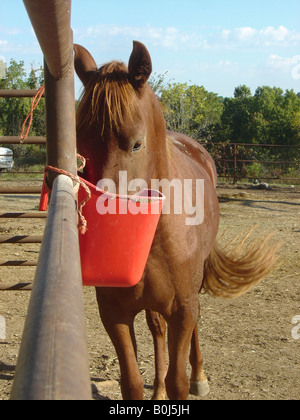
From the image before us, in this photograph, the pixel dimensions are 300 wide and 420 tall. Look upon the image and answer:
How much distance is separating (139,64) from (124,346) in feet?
4.42

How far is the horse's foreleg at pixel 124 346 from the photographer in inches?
94.4

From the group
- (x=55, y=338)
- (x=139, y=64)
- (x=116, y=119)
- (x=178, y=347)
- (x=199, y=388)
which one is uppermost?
(x=139, y=64)

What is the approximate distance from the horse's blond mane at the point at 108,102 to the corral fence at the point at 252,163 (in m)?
15.7

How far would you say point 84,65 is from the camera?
2.20 metres

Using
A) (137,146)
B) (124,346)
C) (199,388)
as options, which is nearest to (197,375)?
(199,388)

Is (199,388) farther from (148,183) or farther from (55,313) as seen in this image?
(55,313)

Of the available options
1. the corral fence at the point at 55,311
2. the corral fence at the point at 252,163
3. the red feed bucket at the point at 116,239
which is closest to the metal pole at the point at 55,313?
the corral fence at the point at 55,311

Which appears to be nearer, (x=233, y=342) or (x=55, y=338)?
(x=55, y=338)

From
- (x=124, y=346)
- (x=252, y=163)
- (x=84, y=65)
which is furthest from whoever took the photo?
(x=252, y=163)

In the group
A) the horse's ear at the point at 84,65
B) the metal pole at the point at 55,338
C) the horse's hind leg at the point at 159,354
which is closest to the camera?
the metal pole at the point at 55,338

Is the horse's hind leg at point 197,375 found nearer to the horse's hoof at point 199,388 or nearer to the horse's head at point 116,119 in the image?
the horse's hoof at point 199,388

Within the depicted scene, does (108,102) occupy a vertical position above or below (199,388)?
above

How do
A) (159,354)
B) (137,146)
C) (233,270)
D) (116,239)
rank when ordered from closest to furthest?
(116,239)
(137,146)
(159,354)
(233,270)

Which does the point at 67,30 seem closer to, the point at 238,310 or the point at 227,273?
the point at 227,273
